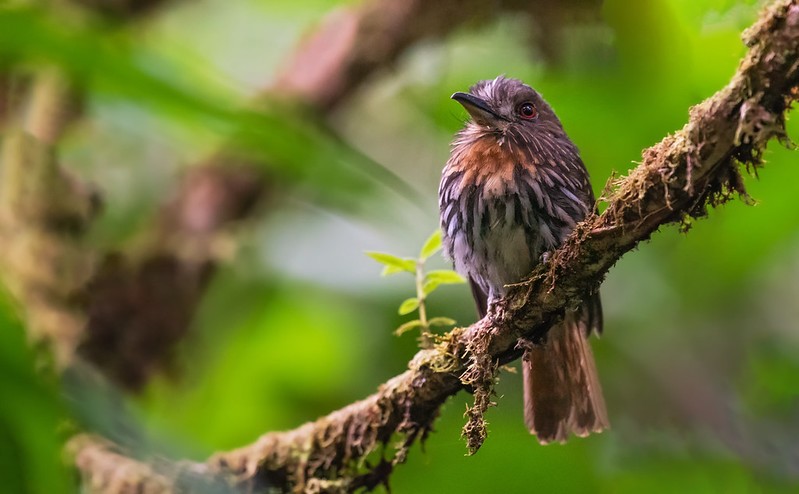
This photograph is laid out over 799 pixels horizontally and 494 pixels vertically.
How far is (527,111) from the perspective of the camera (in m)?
2.39

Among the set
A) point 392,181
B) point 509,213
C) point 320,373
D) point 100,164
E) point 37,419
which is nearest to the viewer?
point 37,419

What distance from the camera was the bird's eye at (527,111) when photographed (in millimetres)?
2381

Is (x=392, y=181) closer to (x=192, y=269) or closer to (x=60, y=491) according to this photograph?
(x=60, y=491)

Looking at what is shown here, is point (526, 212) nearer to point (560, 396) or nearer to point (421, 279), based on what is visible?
point (421, 279)

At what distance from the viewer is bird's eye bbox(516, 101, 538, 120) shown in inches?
93.7

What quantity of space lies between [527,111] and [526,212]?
0.31 metres

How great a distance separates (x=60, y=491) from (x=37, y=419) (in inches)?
3.9

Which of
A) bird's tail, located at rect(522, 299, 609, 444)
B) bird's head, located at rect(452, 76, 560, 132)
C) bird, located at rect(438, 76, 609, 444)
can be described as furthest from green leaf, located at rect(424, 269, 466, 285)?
bird's head, located at rect(452, 76, 560, 132)

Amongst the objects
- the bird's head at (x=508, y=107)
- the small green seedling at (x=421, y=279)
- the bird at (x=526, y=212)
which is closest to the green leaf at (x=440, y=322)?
the small green seedling at (x=421, y=279)

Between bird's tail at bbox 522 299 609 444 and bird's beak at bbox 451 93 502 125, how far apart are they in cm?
53

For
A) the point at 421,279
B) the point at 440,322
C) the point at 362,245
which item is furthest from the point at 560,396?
the point at 362,245

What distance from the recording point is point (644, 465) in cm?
257

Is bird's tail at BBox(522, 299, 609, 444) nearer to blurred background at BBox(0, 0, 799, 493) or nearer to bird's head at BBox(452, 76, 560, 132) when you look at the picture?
blurred background at BBox(0, 0, 799, 493)

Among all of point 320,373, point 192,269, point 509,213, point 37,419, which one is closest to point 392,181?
point 509,213
